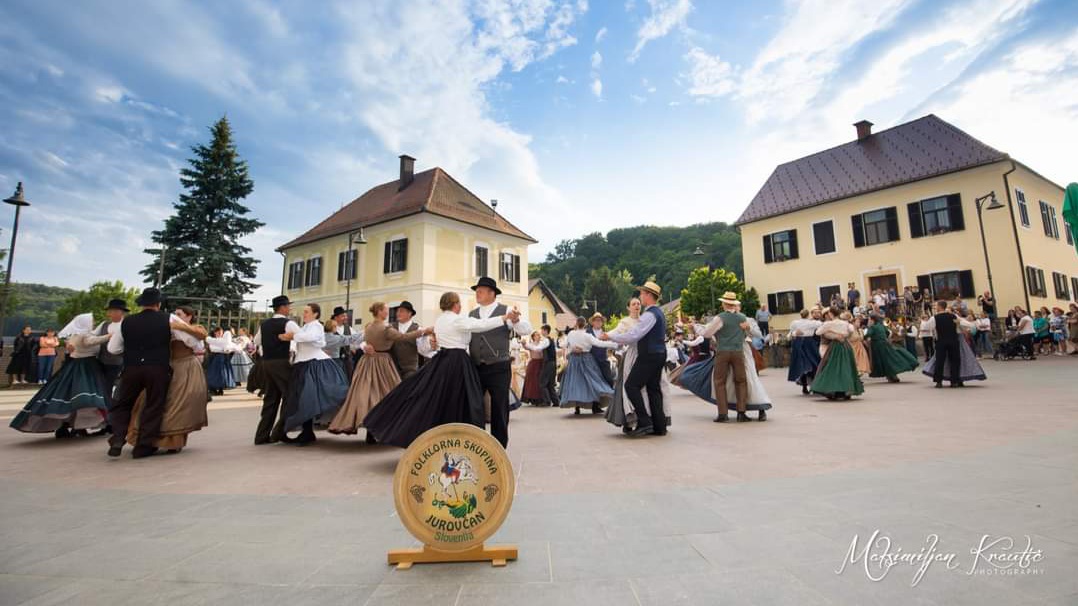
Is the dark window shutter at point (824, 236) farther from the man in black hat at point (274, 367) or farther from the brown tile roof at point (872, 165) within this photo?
the man in black hat at point (274, 367)

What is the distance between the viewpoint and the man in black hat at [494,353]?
506 centimetres

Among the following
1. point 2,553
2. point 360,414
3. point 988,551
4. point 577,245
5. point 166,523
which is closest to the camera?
point 988,551

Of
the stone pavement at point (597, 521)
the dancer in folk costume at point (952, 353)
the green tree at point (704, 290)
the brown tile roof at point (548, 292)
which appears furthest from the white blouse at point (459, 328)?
the brown tile roof at point (548, 292)

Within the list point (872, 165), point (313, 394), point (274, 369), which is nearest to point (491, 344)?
point (313, 394)

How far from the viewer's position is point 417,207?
88.2 ft

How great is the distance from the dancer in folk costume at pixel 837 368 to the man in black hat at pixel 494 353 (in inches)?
300

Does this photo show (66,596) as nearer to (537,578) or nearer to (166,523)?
(166,523)

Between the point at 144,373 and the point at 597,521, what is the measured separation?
219 inches

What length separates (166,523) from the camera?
3254mm

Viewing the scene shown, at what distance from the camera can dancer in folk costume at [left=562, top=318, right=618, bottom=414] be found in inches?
366

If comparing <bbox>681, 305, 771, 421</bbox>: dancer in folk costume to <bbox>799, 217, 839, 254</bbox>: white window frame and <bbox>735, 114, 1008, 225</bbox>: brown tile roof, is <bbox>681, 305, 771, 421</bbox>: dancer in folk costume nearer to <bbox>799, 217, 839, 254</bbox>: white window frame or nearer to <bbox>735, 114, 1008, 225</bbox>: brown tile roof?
<bbox>799, 217, 839, 254</bbox>: white window frame

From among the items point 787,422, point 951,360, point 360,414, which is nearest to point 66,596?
point 360,414

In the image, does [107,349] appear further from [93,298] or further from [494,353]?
[93,298]

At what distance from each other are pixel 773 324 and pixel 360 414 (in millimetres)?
27808
